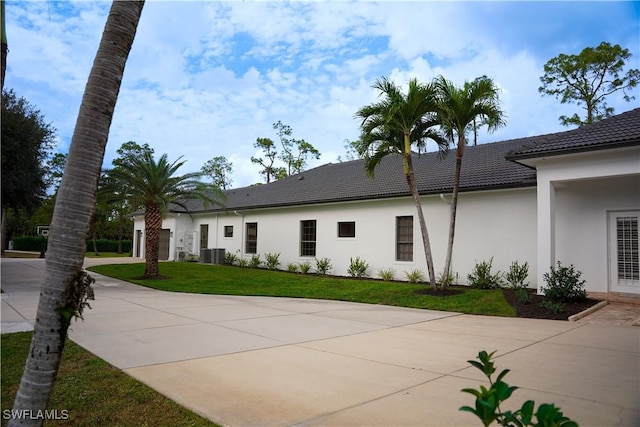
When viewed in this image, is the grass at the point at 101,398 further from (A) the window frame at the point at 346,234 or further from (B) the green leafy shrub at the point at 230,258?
(B) the green leafy shrub at the point at 230,258

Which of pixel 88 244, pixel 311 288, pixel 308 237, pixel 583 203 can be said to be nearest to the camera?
pixel 583 203

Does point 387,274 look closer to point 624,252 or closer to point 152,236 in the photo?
point 624,252

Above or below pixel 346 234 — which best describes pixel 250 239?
below

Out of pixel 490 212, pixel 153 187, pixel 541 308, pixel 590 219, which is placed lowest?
pixel 541 308

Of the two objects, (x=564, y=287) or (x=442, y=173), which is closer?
(x=564, y=287)

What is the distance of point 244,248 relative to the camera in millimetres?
27125

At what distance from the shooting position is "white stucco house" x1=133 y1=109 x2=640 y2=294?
12414 millimetres

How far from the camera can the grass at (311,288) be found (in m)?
12.5

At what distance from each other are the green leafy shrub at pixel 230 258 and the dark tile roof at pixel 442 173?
9.18 ft

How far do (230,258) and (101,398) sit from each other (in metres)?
22.9

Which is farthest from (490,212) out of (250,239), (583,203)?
(250,239)

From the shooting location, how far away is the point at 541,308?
1112cm

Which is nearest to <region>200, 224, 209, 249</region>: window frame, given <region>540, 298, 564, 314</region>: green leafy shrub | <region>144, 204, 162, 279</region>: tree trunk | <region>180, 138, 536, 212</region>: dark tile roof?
<region>180, 138, 536, 212</region>: dark tile roof

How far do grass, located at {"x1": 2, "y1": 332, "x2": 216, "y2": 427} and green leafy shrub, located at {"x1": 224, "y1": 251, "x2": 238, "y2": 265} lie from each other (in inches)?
824
